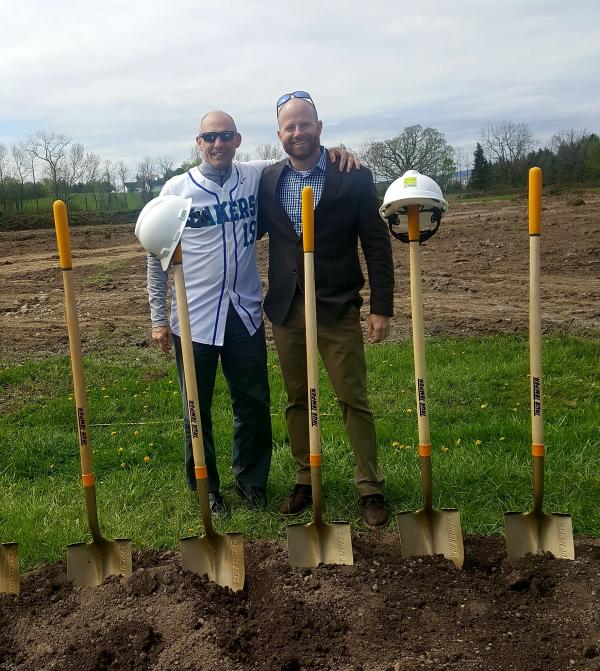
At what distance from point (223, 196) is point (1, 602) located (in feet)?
7.54

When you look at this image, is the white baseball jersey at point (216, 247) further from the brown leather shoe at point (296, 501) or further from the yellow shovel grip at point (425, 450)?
the yellow shovel grip at point (425, 450)

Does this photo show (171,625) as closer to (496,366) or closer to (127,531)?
(127,531)

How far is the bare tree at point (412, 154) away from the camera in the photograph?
44.0 m

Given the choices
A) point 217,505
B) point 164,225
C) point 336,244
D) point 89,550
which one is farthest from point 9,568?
point 336,244

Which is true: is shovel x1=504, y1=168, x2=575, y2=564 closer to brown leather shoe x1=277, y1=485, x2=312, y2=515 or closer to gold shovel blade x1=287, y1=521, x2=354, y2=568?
gold shovel blade x1=287, y1=521, x2=354, y2=568

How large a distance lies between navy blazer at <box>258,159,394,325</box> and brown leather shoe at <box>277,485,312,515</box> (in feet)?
3.43

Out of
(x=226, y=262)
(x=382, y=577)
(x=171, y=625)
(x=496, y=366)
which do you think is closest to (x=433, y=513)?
(x=382, y=577)

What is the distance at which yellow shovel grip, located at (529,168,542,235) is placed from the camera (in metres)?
3.19

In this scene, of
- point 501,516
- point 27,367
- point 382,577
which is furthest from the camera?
point 27,367

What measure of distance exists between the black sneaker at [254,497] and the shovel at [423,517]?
3.51 feet

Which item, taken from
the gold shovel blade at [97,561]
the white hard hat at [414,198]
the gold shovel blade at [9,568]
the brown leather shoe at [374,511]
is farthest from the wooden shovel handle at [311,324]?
the gold shovel blade at [9,568]

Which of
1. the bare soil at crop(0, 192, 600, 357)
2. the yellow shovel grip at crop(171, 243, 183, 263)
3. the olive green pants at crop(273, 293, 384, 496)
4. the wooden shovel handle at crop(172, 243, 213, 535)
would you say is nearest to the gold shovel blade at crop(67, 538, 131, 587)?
Result: the wooden shovel handle at crop(172, 243, 213, 535)

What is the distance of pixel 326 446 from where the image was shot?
16.9ft

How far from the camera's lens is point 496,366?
687 centimetres
